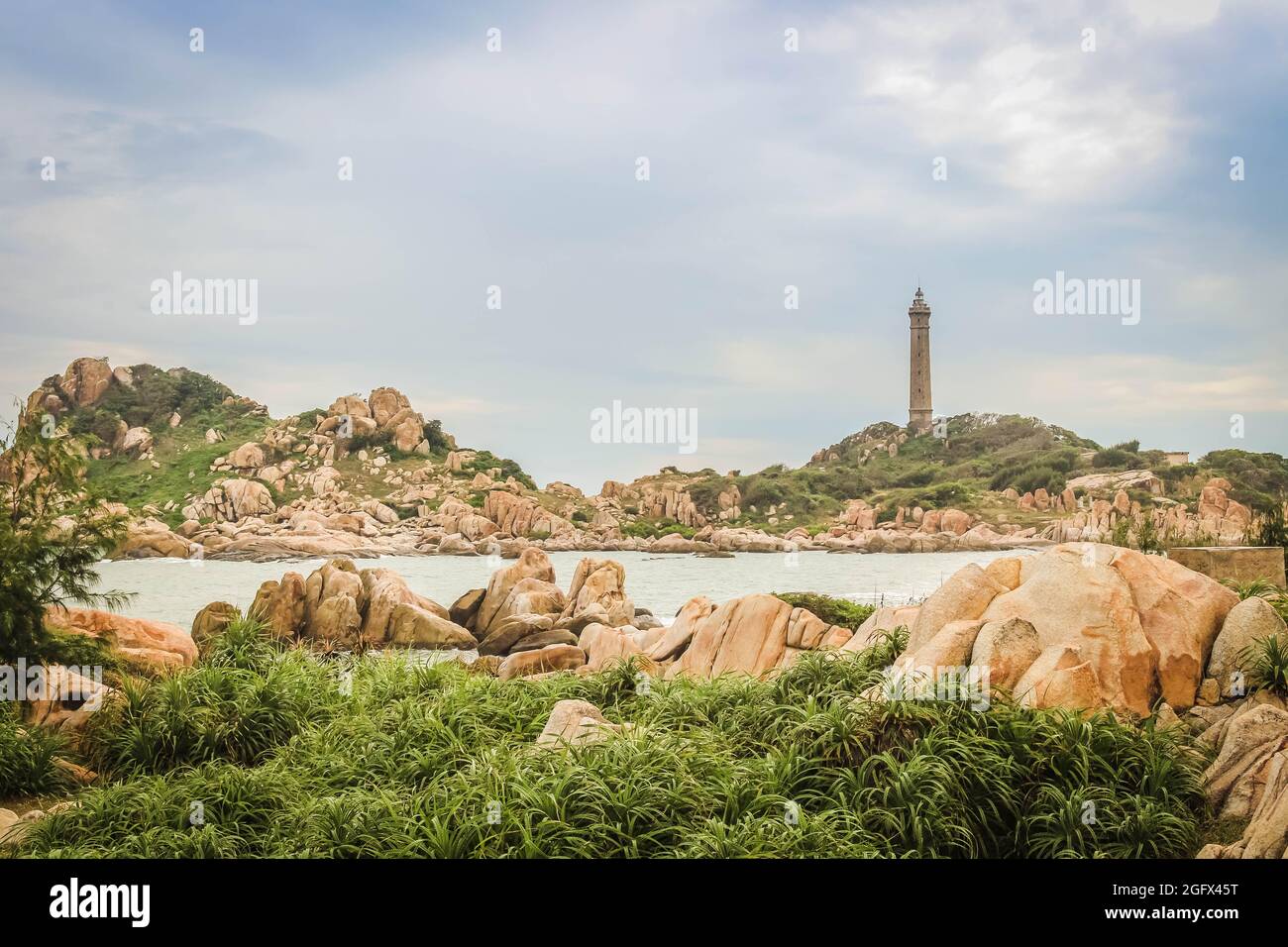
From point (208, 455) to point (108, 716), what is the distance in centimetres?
1819

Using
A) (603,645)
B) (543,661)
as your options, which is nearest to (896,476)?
(603,645)

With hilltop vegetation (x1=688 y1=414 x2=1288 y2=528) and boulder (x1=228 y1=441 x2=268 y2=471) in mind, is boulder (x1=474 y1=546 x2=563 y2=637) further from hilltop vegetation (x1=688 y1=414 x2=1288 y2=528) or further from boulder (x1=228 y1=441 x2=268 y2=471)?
boulder (x1=228 y1=441 x2=268 y2=471)

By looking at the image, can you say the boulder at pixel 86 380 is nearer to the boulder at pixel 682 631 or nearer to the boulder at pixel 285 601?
the boulder at pixel 285 601

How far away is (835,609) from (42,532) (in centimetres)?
793

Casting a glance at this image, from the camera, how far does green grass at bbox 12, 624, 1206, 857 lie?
4.36 m

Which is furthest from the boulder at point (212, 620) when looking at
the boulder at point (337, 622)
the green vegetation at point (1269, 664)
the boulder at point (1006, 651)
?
the green vegetation at point (1269, 664)

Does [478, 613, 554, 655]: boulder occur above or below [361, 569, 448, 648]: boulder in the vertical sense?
below

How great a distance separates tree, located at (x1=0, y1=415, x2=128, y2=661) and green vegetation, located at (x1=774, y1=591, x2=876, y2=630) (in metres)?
6.99

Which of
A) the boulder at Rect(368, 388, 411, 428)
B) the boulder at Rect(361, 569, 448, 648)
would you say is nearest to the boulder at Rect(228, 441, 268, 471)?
the boulder at Rect(368, 388, 411, 428)

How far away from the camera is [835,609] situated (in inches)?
420

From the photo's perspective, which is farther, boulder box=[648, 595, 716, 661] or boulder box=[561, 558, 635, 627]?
boulder box=[561, 558, 635, 627]

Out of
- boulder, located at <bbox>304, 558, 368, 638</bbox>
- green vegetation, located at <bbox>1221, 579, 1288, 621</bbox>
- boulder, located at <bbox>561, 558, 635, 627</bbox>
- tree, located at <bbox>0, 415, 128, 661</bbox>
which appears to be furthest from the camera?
boulder, located at <bbox>561, 558, 635, 627</bbox>
